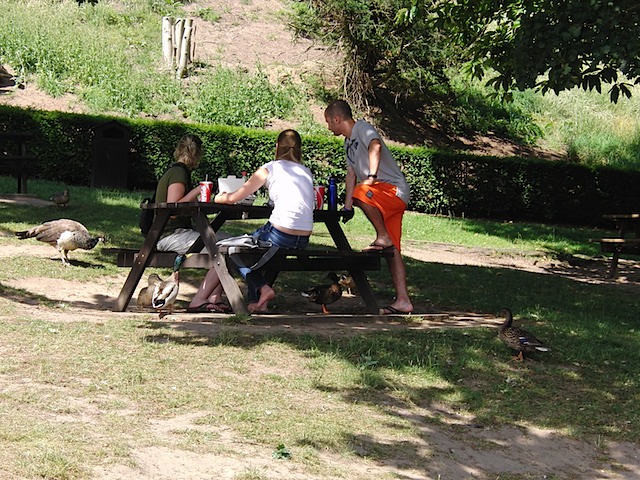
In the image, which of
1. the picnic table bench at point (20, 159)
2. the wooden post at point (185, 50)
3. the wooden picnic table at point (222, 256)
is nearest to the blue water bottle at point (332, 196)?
the wooden picnic table at point (222, 256)

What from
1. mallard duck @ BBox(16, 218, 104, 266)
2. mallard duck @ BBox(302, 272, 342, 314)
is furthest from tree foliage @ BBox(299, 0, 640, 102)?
mallard duck @ BBox(16, 218, 104, 266)

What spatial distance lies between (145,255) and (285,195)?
4.42ft

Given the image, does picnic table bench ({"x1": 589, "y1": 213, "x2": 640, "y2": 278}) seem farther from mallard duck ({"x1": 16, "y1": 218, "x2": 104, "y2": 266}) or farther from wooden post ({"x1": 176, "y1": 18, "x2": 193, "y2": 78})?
wooden post ({"x1": 176, "y1": 18, "x2": 193, "y2": 78})

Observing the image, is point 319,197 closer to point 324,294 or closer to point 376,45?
point 324,294

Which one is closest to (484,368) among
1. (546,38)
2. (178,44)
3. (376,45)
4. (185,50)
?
(546,38)

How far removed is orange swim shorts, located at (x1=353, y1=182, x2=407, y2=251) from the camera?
830cm

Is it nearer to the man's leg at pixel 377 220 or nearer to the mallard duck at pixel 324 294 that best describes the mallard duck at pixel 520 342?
the man's leg at pixel 377 220

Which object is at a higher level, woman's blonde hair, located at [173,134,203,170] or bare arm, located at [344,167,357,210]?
woman's blonde hair, located at [173,134,203,170]

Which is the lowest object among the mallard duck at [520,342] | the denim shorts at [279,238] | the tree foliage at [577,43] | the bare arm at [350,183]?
the mallard duck at [520,342]

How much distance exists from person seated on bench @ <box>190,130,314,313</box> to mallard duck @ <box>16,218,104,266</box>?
3.03 metres

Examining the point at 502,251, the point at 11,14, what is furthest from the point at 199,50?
the point at 502,251

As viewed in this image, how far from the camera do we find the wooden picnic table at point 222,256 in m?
7.77

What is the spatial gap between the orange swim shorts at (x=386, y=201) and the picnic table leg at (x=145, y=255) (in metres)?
1.72

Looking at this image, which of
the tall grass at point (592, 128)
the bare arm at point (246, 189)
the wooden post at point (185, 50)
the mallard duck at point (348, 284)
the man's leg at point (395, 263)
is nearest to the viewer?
the bare arm at point (246, 189)
